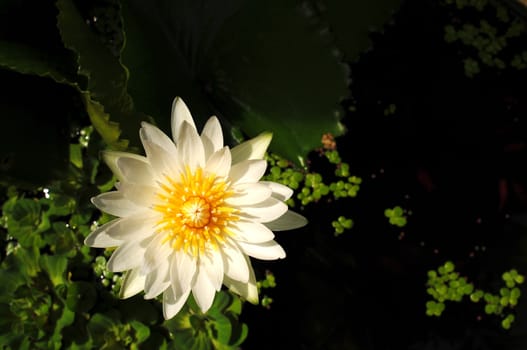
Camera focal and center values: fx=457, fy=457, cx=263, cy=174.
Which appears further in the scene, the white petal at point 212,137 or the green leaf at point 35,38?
the green leaf at point 35,38

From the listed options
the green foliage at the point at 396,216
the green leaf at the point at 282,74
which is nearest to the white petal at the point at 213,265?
the green leaf at the point at 282,74

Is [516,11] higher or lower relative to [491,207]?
higher

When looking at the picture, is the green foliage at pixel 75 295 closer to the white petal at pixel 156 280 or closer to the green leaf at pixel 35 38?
the green leaf at pixel 35 38

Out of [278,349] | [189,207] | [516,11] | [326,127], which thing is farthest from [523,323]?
[189,207]

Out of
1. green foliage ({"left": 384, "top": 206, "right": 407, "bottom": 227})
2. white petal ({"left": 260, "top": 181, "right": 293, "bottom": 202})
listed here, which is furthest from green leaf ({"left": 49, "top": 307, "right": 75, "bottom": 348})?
green foliage ({"left": 384, "top": 206, "right": 407, "bottom": 227})

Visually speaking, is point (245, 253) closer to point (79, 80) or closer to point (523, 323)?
point (79, 80)
